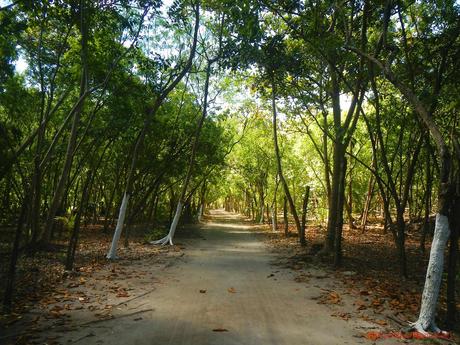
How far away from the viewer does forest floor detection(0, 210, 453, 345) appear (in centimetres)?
551

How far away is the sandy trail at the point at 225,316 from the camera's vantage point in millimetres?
5406

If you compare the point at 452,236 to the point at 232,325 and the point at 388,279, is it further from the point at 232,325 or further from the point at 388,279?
the point at 388,279

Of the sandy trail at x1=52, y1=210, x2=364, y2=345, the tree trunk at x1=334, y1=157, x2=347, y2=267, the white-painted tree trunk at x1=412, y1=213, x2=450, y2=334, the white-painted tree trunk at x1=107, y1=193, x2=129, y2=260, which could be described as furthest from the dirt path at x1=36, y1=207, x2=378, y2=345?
the white-painted tree trunk at x1=107, y1=193, x2=129, y2=260

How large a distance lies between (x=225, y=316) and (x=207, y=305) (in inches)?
30.7

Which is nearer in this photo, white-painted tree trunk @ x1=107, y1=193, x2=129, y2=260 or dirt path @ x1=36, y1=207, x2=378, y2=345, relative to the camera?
dirt path @ x1=36, y1=207, x2=378, y2=345

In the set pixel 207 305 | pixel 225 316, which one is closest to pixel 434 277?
pixel 225 316

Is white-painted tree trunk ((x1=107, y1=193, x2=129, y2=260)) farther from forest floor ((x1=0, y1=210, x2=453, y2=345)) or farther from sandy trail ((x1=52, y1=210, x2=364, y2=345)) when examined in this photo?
sandy trail ((x1=52, y1=210, x2=364, y2=345))

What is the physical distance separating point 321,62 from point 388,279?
814 cm

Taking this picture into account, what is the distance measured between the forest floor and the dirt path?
0.02 meters

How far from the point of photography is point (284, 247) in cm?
1720

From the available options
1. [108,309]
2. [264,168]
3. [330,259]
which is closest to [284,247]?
[330,259]

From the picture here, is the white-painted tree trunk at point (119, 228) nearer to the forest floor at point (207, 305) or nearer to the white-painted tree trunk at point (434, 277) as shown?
the forest floor at point (207, 305)

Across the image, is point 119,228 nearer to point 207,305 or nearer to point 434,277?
point 207,305

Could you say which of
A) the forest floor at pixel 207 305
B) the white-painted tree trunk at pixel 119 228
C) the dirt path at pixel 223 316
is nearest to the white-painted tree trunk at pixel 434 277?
the forest floor at pixel 207 305
